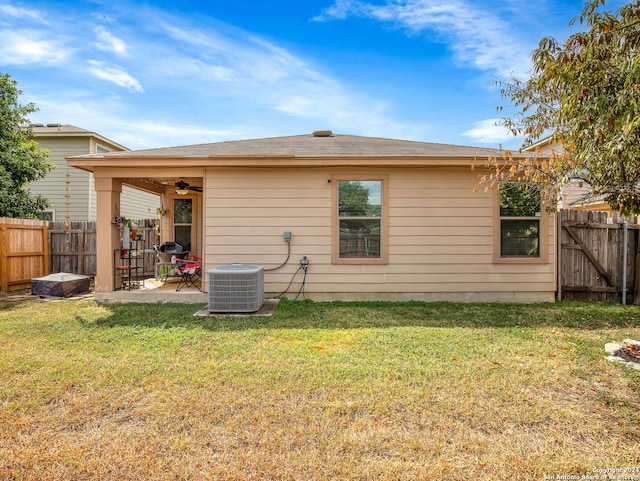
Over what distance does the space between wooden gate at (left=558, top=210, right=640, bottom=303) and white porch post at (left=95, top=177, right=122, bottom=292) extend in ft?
28.9

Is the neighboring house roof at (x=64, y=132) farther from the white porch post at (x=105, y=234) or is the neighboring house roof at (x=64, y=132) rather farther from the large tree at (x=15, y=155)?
the white porch post at (x=105, y=234)

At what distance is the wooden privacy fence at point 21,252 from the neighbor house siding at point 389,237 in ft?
15.6

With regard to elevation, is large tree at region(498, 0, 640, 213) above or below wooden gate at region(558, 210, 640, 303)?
above

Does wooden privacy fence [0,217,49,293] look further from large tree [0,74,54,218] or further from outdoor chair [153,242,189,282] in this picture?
large tree [0,74,54,218]

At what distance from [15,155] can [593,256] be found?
15.7 m

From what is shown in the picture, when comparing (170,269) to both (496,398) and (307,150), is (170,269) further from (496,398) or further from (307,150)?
(496,398)

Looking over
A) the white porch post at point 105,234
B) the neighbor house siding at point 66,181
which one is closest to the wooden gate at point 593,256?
the white porch post at point 105,234

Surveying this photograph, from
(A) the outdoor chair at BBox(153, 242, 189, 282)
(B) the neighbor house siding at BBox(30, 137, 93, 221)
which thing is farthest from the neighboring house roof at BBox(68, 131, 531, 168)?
(B) the neighbor house siding at BBox(30, 137, 93, 221)

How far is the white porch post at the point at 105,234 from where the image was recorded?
6.72m

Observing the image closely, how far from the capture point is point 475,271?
6.81m

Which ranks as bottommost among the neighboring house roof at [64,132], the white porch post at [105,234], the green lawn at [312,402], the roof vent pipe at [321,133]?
the green lawn at [312,402]

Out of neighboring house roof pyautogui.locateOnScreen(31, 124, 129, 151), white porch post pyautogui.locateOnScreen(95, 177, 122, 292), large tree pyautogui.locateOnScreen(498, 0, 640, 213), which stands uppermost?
neighboring house roof pyautogui.locateOnScreen(31, 124, 129, 151)

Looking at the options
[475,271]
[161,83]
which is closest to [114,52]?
[161,83]

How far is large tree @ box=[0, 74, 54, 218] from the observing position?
35.1ft
